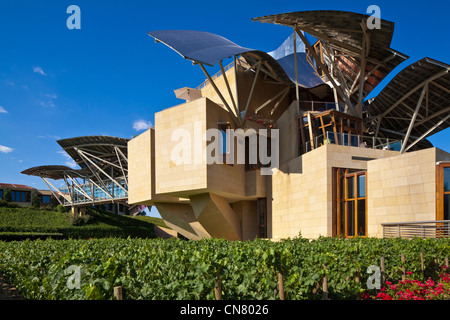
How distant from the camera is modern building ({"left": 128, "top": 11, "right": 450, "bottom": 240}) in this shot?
1969cm

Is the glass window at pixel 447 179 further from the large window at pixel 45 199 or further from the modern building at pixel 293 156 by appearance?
the large window at pixel 45 199

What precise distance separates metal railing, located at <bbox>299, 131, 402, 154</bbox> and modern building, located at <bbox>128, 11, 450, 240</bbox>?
3.0 inches

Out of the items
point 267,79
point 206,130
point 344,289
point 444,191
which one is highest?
point 267,79

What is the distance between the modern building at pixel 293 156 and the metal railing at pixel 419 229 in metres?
0.10

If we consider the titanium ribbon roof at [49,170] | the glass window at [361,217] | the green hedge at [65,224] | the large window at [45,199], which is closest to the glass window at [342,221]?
the glass window at [361,217]

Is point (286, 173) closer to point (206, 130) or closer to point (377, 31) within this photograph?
point (206, 130)

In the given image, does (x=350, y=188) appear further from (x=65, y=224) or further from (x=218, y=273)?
(x=65, y=224)

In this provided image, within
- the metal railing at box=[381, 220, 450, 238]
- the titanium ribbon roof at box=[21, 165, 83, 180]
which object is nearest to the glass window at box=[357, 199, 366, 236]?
the metal railing at box=[381, 220, 450, 238]

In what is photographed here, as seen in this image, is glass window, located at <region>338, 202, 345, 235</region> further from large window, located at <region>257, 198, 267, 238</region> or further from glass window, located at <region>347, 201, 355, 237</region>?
large window, located at <region>257, 198, 267, 238</region>

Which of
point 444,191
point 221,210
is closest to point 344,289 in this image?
point 444,191
